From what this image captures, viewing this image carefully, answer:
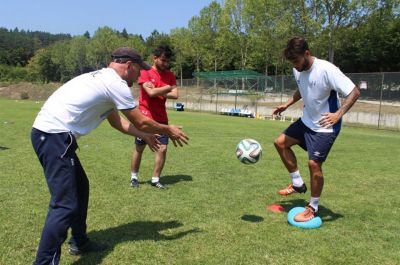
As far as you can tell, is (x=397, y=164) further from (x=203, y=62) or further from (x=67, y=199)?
(x=203, y=62)

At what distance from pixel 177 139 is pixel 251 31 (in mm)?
54786

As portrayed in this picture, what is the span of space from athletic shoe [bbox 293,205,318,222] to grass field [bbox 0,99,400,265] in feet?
0.58

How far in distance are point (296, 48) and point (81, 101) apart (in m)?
2.97

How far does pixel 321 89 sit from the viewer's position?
17.9ft

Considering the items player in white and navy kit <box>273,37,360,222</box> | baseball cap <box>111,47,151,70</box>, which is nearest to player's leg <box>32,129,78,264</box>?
baseball cap <box>111,47,151,70</box>

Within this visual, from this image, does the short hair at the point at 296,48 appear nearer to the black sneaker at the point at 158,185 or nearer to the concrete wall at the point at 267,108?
the black sneaker at the point at 158,185

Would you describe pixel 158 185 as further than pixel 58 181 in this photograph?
Yes

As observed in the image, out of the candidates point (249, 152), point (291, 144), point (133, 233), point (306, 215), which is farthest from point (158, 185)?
point (306, 215)

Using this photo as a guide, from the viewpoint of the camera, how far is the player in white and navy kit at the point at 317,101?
5.29m

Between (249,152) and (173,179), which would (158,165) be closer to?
(173,179)

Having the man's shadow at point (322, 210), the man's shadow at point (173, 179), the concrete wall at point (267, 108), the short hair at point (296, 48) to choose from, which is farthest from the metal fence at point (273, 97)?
the short hair at point (296, 48)

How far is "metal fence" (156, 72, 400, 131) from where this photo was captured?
2819 centimetres

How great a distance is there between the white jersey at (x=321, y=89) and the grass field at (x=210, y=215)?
148 cm

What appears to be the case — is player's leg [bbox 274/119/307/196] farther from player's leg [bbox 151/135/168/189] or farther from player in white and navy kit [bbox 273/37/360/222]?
player's leg [bbox 151/135/168/189]
